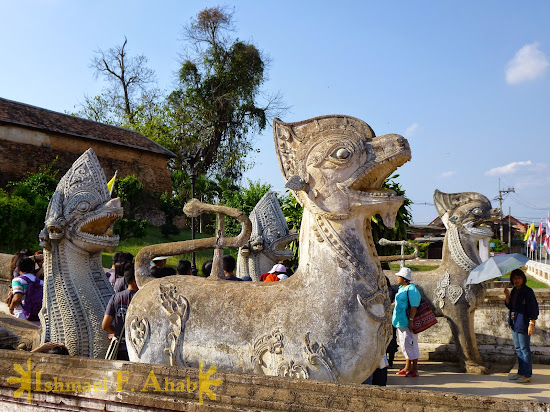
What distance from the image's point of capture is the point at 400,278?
7.35 meters

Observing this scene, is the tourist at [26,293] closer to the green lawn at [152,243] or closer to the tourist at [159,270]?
the tourist at [159,270]

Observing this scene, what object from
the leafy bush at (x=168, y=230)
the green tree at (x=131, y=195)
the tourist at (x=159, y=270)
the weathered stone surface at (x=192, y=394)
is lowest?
the weathered stone surface at (x=192, y=394)

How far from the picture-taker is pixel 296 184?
11.9 ft

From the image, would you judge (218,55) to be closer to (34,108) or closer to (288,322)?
(34,108)

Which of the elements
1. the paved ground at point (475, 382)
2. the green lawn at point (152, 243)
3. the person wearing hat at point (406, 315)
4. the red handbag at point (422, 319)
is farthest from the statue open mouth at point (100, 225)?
the green lawn at point (152, 243)

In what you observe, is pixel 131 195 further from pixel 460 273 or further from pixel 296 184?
pixel 296 184

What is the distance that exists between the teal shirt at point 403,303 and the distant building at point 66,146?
21704mm

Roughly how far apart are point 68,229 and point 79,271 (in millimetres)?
440

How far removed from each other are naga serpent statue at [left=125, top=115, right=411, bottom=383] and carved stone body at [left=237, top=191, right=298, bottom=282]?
5.48 metres

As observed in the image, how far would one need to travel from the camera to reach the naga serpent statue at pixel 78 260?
546 centimetres

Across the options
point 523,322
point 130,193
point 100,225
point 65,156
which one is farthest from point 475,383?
point 65,156

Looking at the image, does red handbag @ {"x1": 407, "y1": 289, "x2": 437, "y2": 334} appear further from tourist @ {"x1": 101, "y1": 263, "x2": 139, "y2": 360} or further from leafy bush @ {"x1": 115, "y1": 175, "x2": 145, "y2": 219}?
leafy bush @ {"x1": 115, "y1": 175, "x2": 145, "y2": 219}

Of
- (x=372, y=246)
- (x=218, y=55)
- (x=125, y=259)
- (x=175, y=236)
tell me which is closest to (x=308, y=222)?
(x=372, y=246)

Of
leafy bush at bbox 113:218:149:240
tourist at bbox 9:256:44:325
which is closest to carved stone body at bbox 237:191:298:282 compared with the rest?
tourist at bbox 9:256:44:325
